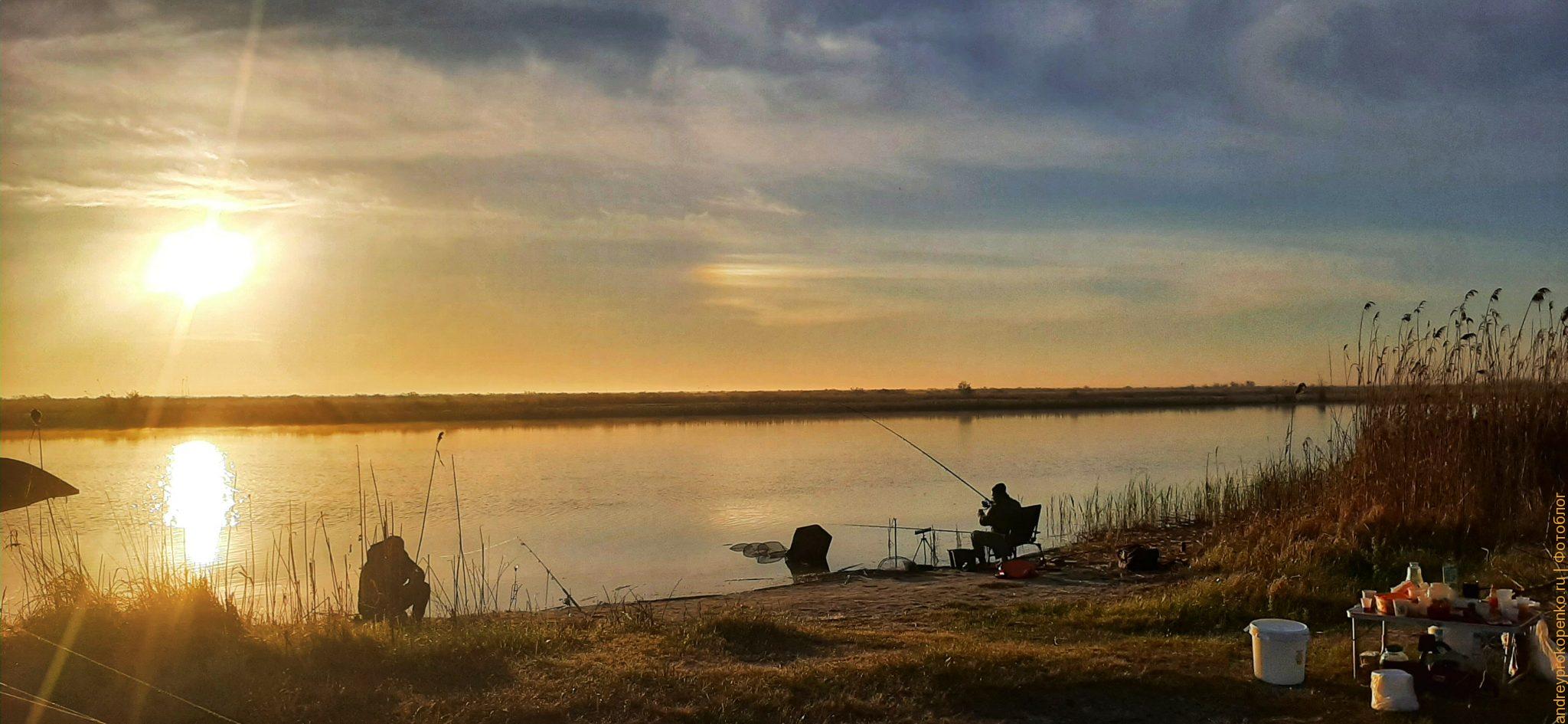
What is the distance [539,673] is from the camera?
7.39m

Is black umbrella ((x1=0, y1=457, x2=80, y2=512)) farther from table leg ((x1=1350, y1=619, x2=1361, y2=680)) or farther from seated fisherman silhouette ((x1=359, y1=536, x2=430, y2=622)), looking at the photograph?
table leg ((x1=1350, y1=619, x2=1361, y2=680))

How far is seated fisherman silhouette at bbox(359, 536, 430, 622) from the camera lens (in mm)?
10547

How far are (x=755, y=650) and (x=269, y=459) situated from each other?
32438 millimetres

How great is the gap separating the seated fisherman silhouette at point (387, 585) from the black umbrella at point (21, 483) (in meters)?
5.49

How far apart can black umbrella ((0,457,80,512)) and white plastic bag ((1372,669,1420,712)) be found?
14.5 m

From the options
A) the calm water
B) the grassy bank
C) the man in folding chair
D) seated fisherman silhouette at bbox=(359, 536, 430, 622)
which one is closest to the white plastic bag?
the grassy bank

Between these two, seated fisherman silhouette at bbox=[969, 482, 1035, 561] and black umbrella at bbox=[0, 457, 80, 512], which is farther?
seated fisherman silhouette at bbox=[969, 482, 1035, 561]

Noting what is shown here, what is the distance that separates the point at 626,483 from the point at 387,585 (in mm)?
18806

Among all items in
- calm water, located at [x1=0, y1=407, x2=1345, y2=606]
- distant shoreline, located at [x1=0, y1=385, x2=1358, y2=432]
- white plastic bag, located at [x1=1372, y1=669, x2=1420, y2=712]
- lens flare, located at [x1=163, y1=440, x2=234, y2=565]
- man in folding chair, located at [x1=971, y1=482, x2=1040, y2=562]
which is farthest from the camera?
distant shoreline, located at [x1=0, y1=385, x2=1358, y2=432]

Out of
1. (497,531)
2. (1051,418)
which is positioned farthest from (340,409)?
(497,531)

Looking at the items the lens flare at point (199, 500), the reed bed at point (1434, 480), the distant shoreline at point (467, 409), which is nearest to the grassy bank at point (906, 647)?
the reed bed at point (1434, 480)

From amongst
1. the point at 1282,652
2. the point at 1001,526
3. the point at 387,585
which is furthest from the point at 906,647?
the point at 1001,526

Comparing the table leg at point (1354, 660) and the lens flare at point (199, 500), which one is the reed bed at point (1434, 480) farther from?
the lens flare at point (199, 500)

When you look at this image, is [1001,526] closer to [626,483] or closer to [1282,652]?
[1282,652]
